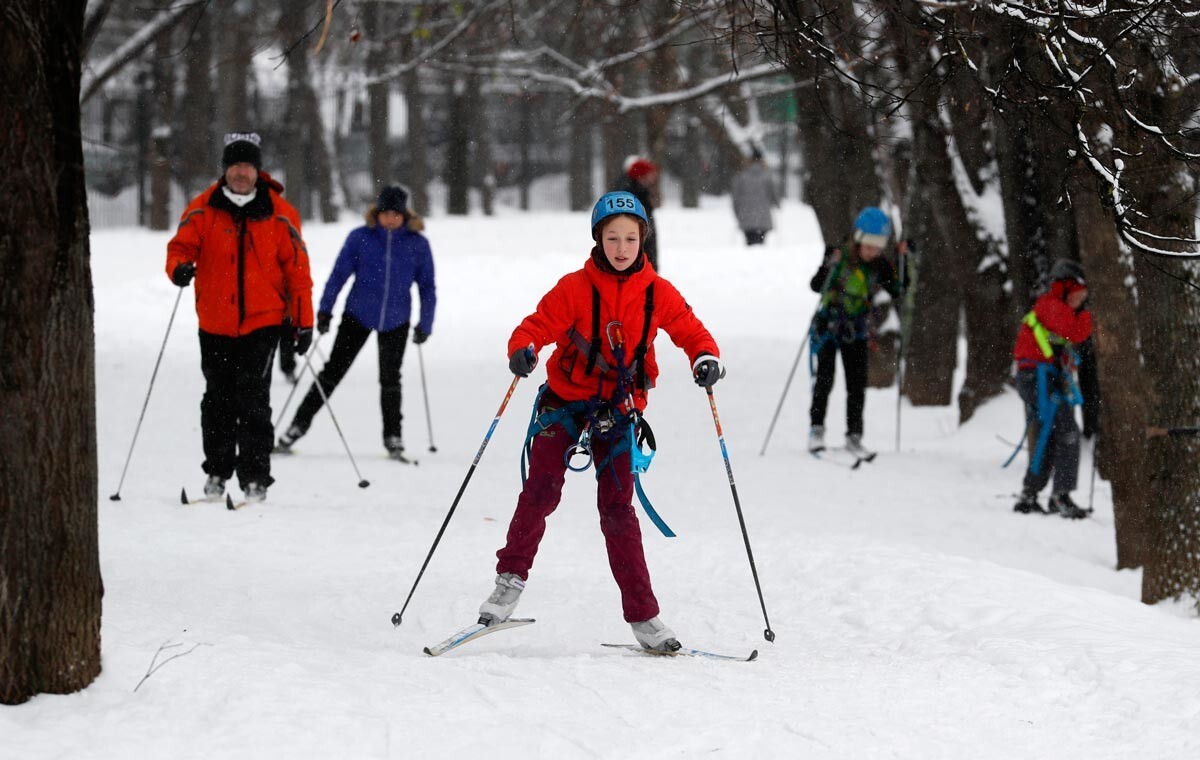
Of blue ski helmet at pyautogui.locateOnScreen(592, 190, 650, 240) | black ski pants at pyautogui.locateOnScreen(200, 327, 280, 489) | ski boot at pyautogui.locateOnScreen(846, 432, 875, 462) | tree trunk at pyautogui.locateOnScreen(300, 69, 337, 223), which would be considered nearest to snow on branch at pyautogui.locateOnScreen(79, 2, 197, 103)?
black ski pants at pyautogui.locateOnScreen(200, 327, 280, 489)

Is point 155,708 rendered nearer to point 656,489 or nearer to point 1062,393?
point 656,489

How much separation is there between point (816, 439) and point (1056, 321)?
7.49ft

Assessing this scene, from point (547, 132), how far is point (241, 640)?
40205 millimetres

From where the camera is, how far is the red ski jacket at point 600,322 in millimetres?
5273

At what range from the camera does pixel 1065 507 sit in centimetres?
962

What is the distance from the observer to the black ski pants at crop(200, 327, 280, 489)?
7.77 meters

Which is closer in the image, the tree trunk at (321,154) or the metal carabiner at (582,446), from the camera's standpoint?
the metal carabiner at (582,446)

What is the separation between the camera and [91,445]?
416 cm

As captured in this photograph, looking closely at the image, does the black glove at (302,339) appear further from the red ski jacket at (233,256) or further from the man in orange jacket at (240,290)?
the red ski jacket at (233,256)

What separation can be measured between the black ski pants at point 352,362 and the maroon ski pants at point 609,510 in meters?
4.65

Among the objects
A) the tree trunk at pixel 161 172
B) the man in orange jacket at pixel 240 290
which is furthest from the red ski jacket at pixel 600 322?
the tree trunk at pixel 161 172

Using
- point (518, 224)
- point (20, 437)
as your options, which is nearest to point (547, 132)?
point (518, 224)

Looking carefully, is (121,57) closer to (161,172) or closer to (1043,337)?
(1043,337)

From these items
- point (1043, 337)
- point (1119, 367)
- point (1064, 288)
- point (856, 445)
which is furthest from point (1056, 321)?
point (856, 445)
